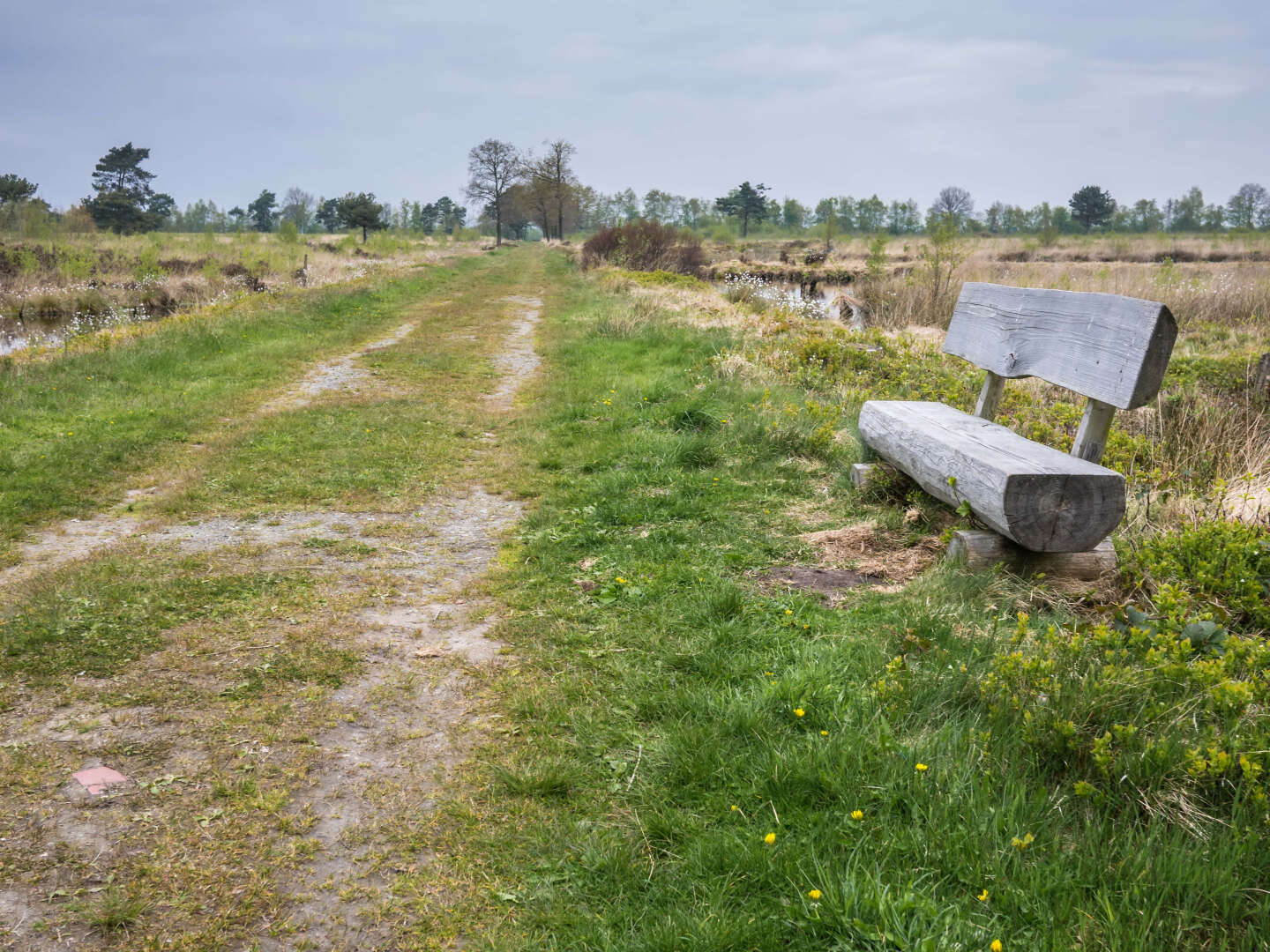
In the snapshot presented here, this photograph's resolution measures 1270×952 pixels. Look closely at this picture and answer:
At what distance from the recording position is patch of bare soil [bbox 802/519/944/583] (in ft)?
14.1

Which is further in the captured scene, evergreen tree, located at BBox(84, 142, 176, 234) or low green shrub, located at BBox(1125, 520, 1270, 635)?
evergreen tree, located at BBox(84, 142, 176, 234)

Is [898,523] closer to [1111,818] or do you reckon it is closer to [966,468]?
[966,468]

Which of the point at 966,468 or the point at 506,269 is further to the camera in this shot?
the point at 506,269

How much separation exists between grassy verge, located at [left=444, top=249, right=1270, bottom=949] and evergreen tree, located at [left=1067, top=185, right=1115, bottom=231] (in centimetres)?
9640

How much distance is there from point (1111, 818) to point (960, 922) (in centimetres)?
68

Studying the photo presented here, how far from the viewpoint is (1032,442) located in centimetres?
427

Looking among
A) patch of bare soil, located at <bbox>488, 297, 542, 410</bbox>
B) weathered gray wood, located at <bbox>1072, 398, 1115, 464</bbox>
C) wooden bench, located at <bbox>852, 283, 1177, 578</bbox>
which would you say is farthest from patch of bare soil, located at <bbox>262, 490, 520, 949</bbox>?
patch of bare soil, located at <bbox>488, 297, 542, 410</bbox>

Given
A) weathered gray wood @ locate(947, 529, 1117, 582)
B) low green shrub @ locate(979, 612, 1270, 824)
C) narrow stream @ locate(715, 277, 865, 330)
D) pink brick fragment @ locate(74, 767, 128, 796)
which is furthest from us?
narrow stream @ locate(715, 277, 865, 330)

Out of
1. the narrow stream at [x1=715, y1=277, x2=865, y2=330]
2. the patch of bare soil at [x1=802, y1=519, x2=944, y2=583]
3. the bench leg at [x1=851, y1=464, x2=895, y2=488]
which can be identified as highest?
the narrow stream at [x1=715, y1=277, x2=865, y2=330]

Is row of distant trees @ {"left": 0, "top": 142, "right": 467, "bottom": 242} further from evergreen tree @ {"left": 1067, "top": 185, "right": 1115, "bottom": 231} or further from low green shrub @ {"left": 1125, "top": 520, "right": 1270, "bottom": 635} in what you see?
evergreen tree @ {"left": 1067, "top": 185, "right": 1115, "bottom": 231}

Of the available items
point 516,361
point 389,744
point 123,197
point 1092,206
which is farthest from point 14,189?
point 1092,206

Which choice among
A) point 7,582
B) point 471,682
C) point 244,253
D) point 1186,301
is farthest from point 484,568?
point 244,253

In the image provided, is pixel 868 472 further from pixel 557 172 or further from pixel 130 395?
pixel 557 172

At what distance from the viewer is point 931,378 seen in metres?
8.71
